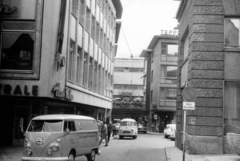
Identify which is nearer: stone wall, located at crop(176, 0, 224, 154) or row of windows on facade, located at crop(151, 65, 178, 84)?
stone wall, located at crop(176, 0, 224, 154)

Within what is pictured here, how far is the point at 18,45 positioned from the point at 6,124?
471cm

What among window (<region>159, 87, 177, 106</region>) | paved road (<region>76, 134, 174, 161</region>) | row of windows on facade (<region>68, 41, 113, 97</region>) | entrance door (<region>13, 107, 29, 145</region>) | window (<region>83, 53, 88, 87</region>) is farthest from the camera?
window (<region>159, 87, 177, 106</region>)

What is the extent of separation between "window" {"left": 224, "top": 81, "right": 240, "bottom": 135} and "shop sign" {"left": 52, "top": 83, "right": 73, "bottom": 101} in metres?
9.02

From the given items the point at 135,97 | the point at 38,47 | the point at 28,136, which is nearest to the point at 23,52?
the point at 38,47

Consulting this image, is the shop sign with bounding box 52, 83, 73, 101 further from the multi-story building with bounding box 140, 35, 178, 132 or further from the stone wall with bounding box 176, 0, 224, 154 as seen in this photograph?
the multi-story building with bounding box 140, 35, 178, 132

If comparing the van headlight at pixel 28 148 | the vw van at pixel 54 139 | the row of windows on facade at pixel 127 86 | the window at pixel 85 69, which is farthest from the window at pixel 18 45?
the row of windows on facade at pixel 127 86

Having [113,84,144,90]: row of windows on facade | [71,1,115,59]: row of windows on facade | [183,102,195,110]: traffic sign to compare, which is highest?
[71,1,115,59]: row of windows on facade

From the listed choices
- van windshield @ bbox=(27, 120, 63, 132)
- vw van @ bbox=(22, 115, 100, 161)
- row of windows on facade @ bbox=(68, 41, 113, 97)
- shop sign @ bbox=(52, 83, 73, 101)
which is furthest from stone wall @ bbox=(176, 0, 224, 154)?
row of windows on facade @ bbox=(68, 41, 113, 97)

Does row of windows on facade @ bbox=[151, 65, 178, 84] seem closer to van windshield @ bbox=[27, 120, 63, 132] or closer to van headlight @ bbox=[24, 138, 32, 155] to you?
van windshield @ bbox=[27, 120, 63, 132]

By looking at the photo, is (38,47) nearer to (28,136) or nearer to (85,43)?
(28,136)

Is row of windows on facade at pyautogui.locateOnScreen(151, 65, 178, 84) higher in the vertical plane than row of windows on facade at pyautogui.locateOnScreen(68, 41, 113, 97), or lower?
higher

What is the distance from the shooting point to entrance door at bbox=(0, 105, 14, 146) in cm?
2134

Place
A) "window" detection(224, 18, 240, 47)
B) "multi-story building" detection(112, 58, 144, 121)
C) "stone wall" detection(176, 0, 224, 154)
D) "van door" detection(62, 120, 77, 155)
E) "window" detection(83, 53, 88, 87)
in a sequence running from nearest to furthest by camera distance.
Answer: "van door" detection(62, 120, 77, 155) < "stone wall" detection(176, 0, 224, 154) < "window" detection(224, 18, 240, 47) < "window" detection(83, 53, 88, 87) < "multi-story building" detection(112, 58, 144, 121)

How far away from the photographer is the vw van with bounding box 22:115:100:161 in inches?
517
